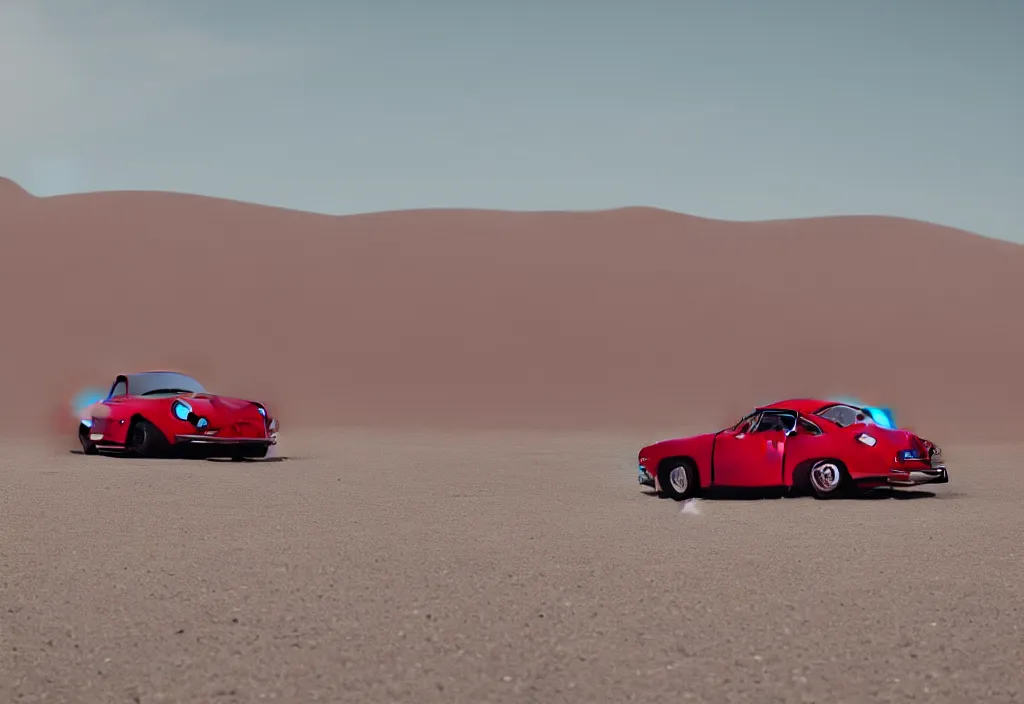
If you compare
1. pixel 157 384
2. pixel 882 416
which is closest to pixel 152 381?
pixel 157 384

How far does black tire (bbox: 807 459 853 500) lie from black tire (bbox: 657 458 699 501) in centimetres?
145

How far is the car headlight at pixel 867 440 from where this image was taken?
57.0 ft

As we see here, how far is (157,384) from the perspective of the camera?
86.9 feet

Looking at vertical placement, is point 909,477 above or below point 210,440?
below

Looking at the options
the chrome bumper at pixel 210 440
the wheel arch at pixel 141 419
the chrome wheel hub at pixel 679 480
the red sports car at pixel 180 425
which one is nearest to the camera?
the chrome wheel hub at pixel 679 480

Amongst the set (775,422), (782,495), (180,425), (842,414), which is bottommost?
(782,495)

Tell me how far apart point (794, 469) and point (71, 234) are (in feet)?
232

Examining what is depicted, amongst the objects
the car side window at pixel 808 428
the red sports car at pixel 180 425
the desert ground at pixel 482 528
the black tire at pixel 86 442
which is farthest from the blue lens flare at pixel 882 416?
the black tire at pixel 86 442

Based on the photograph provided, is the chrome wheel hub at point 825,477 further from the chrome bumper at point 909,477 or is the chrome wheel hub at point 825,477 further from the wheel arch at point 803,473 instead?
the chrome bumper at point 909,477

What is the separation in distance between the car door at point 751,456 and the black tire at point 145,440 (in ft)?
35.4

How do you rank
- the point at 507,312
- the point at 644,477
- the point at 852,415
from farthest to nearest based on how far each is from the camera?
the point at 507,312
the point at 852,415
the point at 644,477

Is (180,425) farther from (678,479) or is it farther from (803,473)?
(803,473)

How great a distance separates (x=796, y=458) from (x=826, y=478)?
44 centimetres

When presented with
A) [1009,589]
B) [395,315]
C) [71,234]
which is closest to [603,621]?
[1009,589]
